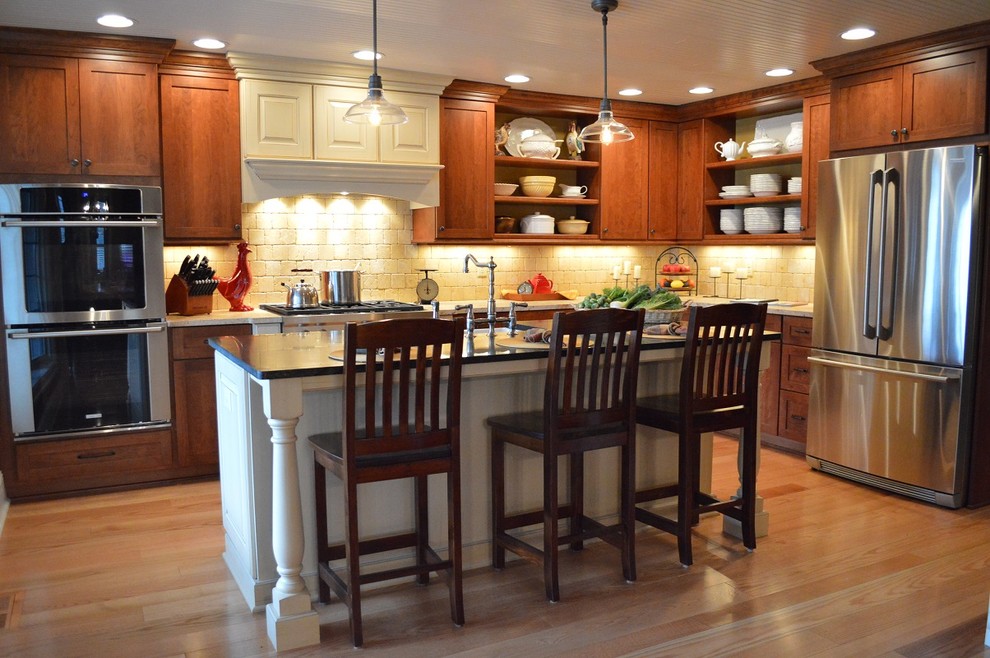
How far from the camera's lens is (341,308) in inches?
202

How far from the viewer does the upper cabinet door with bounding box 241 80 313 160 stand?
500 cm

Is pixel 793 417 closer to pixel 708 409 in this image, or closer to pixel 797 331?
pixel 797 331

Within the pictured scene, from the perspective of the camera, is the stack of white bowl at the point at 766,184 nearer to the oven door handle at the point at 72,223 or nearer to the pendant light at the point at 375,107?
the pendant light at the point at 375,107

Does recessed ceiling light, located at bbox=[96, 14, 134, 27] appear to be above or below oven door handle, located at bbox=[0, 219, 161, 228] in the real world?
above

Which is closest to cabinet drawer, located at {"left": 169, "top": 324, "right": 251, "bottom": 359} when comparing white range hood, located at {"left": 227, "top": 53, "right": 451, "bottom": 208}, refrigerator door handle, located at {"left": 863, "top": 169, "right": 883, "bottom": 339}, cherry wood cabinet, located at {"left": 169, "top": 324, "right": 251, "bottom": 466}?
cherry wood cabinet, located at {"left": 169, "top": 324, "right": 251, "bottom": 466}

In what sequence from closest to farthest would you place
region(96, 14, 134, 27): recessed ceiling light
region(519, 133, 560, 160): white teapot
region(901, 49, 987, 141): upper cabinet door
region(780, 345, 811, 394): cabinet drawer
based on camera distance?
1. region(96, 14, 134, 27): recessed ceiling light
2. region(901, 49, 987, 141): upper cabinet door
3. region(780, 345, 811, 394): cabinet drawer
4. region(519, 133, 560, 160): white teapot

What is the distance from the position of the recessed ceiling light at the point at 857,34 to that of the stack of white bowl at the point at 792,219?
156 centimetres

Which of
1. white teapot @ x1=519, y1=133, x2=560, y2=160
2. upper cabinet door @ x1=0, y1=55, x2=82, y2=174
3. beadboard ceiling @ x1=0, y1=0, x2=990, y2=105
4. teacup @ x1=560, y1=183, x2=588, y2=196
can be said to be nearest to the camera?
beadboard ceiling @ x1=0, y1=0, x2=990, y2=105

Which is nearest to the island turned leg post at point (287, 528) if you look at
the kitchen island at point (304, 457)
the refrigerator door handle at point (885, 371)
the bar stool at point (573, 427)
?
the kitchen island at point (304, 457)

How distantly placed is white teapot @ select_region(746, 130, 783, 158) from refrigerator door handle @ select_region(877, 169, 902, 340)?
1.62 metres

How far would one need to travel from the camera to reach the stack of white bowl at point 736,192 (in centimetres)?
619

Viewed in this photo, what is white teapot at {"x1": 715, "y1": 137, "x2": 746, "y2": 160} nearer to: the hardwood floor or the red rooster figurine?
the hardwood floor

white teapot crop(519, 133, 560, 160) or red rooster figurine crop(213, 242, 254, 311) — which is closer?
red rooster figurine crop(213, 242, 254, 311)

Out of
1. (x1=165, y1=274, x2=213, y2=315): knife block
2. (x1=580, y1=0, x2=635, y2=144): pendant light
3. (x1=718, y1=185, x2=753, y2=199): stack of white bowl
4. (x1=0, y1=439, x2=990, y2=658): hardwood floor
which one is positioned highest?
(x1=580, y1=0, x2=635, y2=144): pendant light
